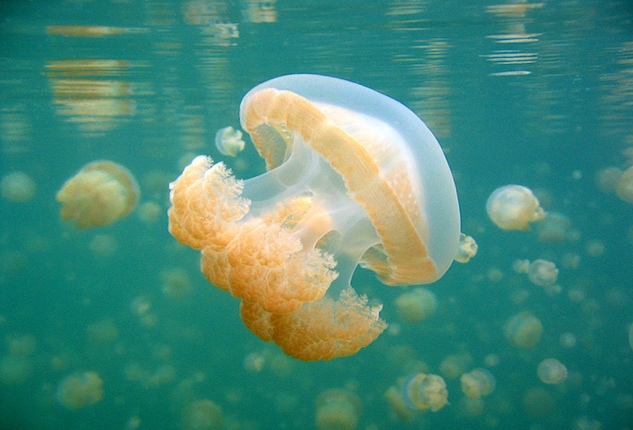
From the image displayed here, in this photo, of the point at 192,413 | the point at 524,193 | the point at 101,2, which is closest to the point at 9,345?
the point at 192,413

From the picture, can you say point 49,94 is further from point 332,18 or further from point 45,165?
point 45,165

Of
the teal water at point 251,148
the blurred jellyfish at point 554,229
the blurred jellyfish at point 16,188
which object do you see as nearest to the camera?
the teal water at point 251,148

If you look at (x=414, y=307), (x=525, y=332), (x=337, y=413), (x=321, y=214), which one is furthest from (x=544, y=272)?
(x=321, y=214)

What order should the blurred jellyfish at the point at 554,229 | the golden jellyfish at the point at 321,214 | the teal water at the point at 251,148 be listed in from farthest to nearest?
the blurred jellyfish at the point at 554,229 < the teal water at the point at 251,148 < the golden jellyfish at the point at 321,214

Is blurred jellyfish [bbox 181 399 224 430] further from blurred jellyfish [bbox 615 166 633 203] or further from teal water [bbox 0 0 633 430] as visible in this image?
blurred jellyfish [bbox 615 166 633 203]

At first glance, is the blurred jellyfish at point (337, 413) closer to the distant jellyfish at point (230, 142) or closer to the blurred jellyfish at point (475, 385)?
the blurred jellyfish at point (475, 385)

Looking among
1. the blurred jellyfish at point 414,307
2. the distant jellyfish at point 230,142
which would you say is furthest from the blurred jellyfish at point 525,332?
the distant jellyfish at point 230,142
